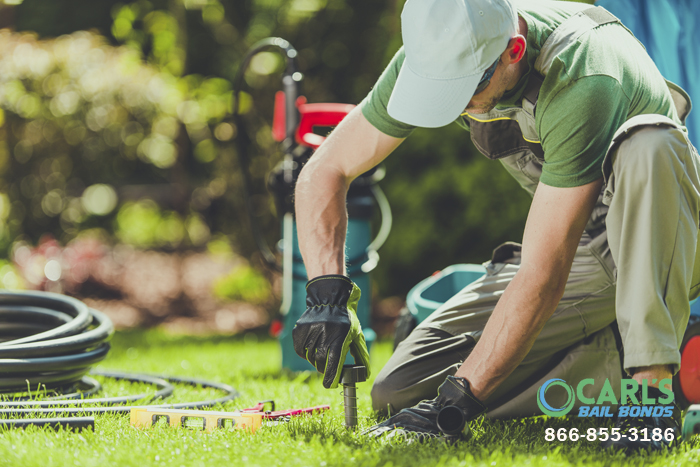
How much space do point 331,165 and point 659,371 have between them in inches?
48.0

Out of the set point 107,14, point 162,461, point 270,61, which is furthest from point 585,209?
point 107,14

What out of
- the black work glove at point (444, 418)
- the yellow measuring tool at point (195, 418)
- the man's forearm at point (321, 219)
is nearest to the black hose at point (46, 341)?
the yellow measuring tool at point (195, 418)

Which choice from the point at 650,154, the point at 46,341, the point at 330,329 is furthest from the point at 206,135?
the point at 650,154

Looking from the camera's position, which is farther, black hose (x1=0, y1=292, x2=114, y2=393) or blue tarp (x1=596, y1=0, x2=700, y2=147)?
blue tarp (x1=596, y1=0, x2=700, y2=147)

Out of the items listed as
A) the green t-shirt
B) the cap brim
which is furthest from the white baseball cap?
the green t-shirt

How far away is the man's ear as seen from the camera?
1.87 meters

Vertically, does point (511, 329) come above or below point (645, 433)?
above

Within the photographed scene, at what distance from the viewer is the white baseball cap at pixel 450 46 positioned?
1.79 m

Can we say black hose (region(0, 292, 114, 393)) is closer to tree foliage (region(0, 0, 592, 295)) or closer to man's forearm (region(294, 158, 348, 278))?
man's forearm (region(294, 158, 348, 278))

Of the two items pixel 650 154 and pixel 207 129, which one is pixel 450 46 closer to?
pixel 650 154

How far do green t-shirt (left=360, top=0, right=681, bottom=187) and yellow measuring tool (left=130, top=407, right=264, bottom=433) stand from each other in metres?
1.09

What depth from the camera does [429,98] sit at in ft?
6.18

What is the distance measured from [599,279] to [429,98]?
39.5 inches

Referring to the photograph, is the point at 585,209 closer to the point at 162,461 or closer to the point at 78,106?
the point at 162,461
